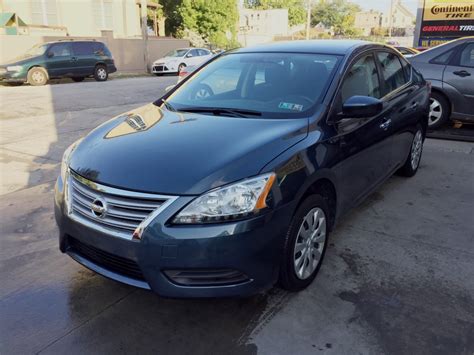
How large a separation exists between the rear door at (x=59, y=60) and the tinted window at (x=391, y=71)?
620 inches

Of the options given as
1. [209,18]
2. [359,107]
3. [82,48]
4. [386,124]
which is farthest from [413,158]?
[209,18]

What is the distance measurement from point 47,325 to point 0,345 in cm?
27

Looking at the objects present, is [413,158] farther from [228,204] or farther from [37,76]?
[37,76]

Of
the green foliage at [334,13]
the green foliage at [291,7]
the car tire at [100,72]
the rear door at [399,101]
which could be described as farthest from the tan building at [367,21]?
the rear door at [399,101]

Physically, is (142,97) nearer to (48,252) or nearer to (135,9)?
(48,252)

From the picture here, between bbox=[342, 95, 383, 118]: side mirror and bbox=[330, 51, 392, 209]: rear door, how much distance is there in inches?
2.8

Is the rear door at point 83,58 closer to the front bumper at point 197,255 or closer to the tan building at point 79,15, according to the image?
the tan building at point 79,15

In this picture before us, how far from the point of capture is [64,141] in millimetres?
7332

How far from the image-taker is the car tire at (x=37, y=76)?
54.7ft

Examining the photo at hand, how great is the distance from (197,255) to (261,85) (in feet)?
5.95

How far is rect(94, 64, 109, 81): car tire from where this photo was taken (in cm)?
1912

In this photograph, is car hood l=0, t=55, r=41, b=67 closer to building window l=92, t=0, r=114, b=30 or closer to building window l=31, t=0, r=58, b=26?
building window l=31, t=0, r=58, b=26

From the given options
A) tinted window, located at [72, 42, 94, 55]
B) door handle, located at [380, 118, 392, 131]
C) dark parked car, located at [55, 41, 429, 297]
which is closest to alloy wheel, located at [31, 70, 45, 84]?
tinted window, located at [72, 42, 94, 55]

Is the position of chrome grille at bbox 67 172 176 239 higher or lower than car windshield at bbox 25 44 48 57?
lower
